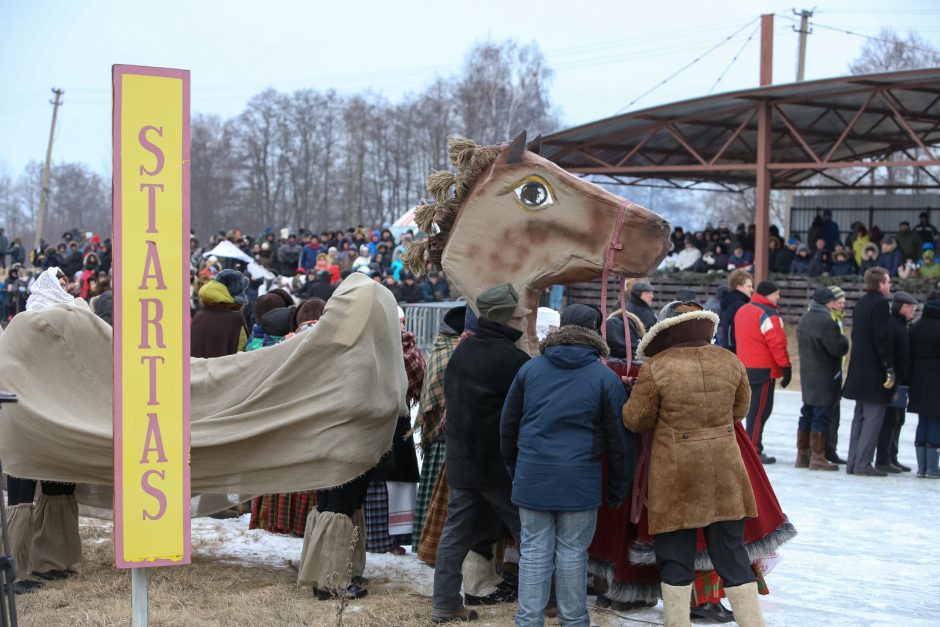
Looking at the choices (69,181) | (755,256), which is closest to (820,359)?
(755,256)

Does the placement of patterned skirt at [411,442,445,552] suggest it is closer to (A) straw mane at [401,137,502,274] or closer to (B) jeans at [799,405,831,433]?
(A) straw mane at [401,137,502,274]

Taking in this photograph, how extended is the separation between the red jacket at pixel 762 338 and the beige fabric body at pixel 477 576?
4.73 metres

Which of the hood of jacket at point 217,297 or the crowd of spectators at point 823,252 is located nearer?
the hood of jacket at point 217,297

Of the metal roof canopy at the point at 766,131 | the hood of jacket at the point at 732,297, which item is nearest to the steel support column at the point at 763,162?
the metal roof canopy at the point at 766,131

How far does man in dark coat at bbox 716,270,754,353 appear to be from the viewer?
1051 cm

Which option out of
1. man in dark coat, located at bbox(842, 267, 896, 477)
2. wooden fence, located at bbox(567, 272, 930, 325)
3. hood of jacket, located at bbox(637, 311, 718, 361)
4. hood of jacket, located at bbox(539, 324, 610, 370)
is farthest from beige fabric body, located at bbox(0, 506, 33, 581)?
wooden fence, located at bbox(567, 272, 930, 325)

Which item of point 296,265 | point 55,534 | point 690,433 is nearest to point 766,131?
point 296,265

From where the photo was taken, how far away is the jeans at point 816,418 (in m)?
10.2

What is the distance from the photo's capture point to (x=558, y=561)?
16.5 ft

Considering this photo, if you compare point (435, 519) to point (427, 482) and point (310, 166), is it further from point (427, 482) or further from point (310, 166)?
point (310, 166)

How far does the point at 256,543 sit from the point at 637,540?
2.90 m

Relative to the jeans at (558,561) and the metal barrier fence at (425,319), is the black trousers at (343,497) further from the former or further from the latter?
the metal barrier fence at (425,319)

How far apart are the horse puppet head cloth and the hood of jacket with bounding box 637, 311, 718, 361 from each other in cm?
60

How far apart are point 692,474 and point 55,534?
12.3 feet
